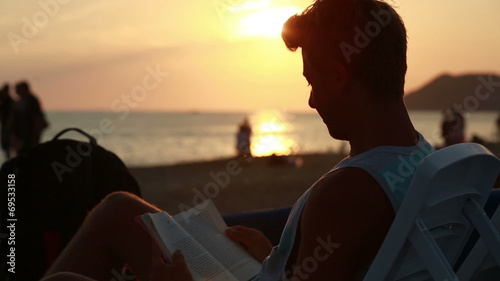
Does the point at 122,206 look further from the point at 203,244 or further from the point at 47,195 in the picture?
the point at 47,195

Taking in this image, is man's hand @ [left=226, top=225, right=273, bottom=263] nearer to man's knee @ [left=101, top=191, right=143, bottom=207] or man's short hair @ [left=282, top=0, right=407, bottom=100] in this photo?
man's knee @ [left=101, top=191, right=143, bottom=207]

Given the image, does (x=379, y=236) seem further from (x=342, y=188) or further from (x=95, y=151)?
(x=95, y=151)

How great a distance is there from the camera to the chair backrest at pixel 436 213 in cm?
170

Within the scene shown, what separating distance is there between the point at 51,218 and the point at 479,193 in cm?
228

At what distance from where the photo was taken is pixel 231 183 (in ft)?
41.8

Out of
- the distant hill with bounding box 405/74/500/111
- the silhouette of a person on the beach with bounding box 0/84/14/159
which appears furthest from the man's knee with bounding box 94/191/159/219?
the silhouette of a person on the beach with bounding box 0/84/14/159

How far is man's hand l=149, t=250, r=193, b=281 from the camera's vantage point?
2273 mm

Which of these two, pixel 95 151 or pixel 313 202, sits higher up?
pixel 313 202

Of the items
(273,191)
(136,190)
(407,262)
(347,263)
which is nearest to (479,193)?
(407,262)

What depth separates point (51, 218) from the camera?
3.54 metres

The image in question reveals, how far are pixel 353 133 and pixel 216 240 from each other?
895 millimetres

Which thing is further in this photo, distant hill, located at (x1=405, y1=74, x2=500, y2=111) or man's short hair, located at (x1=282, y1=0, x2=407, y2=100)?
distant hill, located at (x1=405, y1=74, x2=500, y2=111)

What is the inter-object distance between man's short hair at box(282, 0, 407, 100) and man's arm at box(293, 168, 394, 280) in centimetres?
27

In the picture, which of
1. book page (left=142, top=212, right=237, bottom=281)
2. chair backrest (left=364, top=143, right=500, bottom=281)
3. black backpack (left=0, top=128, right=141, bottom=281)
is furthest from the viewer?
black backpack (left=0, top=128, right=141, bottom=281)
